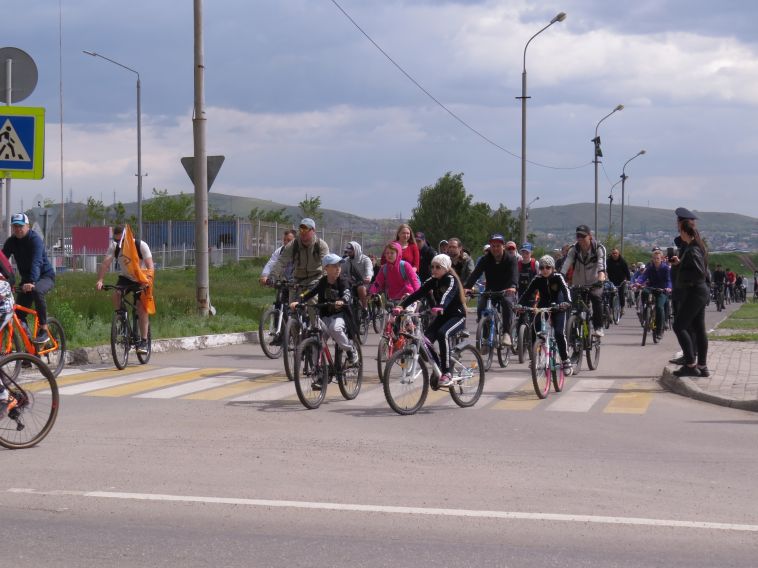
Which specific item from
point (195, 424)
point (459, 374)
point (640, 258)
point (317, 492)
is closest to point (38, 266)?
point (195, 424)

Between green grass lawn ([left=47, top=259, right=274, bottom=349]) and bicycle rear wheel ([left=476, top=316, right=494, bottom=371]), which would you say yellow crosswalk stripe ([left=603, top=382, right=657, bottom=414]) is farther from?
green grass lawn ([left=47, top=259, right=274, bottom=349])

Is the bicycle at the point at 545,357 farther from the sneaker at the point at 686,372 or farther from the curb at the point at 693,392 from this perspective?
the sneaker at the point at 686,372

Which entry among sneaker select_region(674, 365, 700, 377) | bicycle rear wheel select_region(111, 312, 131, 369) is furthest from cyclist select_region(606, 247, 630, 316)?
bicycle rear wheel select_region(111, 312, 131, 369)

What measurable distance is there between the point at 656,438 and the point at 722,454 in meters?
0.90

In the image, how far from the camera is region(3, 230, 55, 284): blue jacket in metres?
13.2

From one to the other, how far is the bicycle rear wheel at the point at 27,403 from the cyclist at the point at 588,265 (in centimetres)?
892

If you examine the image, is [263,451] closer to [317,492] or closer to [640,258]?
[317,492]

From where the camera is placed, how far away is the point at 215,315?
72.2ft

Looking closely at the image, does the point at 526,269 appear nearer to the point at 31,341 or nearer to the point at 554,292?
the point at 554,292

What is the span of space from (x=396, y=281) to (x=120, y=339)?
366 centimetres

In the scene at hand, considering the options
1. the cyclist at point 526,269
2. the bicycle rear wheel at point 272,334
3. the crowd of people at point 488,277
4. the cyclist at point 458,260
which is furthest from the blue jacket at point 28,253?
the cyclist at point 526,269

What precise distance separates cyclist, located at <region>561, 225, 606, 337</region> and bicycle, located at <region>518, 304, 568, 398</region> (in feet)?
9.10

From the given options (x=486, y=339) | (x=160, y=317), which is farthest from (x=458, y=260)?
(x=160, y=317)

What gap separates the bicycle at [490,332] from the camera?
15461 mm
